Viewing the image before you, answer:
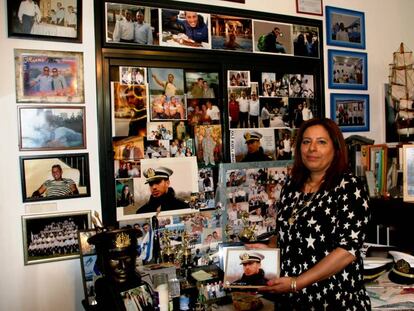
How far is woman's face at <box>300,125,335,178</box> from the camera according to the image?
67.6 inches

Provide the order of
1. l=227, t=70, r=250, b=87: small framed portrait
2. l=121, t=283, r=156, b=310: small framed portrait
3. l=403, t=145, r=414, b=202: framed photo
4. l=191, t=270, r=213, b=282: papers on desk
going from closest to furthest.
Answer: l=121, t=283, r=156, b=310: small framed portrait → l=191, t=270, r=213, b=282: papers on desk → l=403, t=145, r=414, b=202: framed photo → l=227, t=70, r=250, b=87: small framed portrait

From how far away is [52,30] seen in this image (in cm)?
206

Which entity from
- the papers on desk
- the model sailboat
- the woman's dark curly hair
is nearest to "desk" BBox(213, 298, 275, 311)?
the papers on desk

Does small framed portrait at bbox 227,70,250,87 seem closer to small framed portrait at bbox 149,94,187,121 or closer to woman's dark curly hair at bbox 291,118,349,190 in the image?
small framed portrait at bbox 149,94,187,121

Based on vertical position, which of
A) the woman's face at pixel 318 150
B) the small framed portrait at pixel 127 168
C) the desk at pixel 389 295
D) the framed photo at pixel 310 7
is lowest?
the desk at pixel 389 295

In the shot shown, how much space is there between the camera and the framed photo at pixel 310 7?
2.79 m

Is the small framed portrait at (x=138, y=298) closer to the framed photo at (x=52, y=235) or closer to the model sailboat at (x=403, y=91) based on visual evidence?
the framed photo at (x=52, y=235)

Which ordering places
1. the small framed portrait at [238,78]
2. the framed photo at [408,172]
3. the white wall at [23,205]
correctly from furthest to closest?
the small framed portrait at [238,78] < the framed photo at [408,172] < the white wall at [23,205]

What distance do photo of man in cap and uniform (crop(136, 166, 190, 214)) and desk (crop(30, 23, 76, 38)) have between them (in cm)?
85

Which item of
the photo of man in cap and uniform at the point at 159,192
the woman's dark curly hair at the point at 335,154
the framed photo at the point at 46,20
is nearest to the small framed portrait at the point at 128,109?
the photo of man in cap and uniform at the point at 159,192

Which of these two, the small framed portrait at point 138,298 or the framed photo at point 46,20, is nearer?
the small framed portrait at point 138,298

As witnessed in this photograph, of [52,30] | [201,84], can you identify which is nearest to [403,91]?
[201,84]

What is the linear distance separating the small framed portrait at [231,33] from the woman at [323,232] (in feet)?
3.25

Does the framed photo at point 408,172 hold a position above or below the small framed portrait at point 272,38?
below
